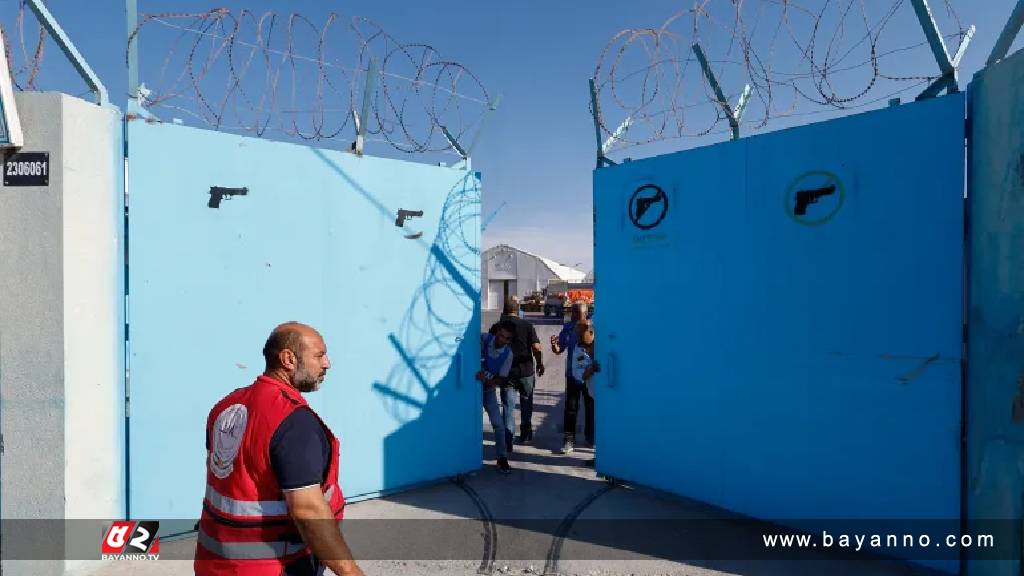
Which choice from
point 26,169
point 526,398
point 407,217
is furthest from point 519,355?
point 26,169

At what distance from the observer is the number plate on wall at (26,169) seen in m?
3.29

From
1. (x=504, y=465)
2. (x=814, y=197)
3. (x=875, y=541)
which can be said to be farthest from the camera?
(x=504, y=465)

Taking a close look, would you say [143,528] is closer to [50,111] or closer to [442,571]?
[442,571]

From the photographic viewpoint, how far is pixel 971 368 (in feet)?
10.7

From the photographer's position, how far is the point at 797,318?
3.99 meters

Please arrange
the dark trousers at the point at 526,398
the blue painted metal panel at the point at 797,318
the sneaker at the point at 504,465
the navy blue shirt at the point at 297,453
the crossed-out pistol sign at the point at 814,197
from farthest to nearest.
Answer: the dark trousers at the point at 526,398
the sneaker at the point at 504,465
the crossed-out pistol sign at the point at 814,197
the blue painted metal panel at the point at 797,318
the navy blue shirt at the point at 297,453

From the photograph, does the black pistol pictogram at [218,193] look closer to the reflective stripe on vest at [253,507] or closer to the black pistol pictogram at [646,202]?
the reflective stripe on vest at [253,507]

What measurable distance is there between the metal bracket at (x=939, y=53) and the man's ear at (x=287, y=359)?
4.14 metres

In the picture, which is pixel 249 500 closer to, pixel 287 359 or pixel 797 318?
pixel 287 359

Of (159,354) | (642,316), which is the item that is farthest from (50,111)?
(642,316)

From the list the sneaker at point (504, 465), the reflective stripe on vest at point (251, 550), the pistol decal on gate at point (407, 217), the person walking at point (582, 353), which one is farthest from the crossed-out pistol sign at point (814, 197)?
the reflective stripe on vest at point (251, 550)

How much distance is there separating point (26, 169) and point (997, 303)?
581 centimetres

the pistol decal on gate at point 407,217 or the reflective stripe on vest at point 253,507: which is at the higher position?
the pistol decal on gate at point 407,217

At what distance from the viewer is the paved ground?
360cm
